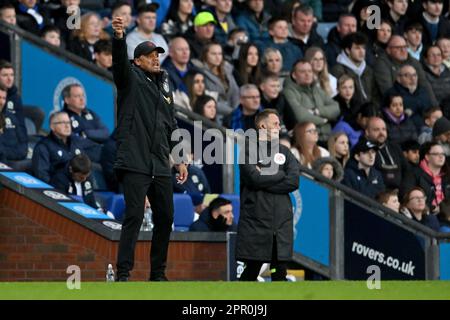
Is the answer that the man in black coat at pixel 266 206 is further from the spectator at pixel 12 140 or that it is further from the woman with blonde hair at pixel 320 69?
the woman with blonde hair at pixel 320 69

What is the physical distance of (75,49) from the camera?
63.9 feet

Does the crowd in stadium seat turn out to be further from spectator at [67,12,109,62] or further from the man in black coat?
the man in black coat

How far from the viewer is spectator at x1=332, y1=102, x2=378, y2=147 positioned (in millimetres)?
20906

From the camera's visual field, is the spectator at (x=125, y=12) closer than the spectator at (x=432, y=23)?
Yes

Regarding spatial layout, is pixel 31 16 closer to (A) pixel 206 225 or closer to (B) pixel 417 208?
(A) pixel 206 225

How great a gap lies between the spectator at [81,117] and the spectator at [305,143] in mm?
2206

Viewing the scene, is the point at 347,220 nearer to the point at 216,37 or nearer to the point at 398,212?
the point at 398,212

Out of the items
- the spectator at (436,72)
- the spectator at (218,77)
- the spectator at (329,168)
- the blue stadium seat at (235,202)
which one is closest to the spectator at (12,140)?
the blue stadium seat at (235,202)

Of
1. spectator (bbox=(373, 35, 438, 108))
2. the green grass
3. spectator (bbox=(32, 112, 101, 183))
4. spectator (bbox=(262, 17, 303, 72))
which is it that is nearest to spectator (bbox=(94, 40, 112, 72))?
spectator (bbox=(32, 112, 101, 183))

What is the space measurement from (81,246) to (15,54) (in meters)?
3.13

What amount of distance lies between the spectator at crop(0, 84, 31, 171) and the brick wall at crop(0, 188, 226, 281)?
978 millimetres

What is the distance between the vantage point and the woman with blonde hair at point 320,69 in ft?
70.1
